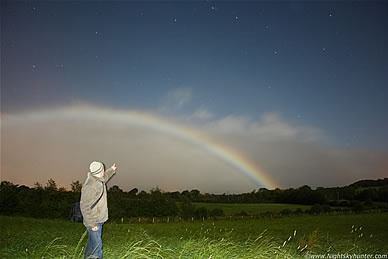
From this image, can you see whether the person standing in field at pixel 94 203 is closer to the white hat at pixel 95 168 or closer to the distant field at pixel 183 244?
the white hat at pixel 95 168

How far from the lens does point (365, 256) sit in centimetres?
816

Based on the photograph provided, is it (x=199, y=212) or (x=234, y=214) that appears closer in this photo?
(x=199, y=212)

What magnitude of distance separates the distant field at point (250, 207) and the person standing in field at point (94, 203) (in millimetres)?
29816

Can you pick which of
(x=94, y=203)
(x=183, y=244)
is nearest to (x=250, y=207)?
(x=183, y=244)

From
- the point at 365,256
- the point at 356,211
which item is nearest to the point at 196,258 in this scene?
the point at 365,256

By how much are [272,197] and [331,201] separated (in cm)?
772

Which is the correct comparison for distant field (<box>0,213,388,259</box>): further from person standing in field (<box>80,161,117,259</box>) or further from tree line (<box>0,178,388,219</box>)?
tree line (<box>0,178,388,219</box>)

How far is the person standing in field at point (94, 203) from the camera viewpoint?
6473 mm

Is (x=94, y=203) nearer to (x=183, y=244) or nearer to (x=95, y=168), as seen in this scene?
(x=95, y=168)

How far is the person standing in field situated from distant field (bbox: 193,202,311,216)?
2982cm

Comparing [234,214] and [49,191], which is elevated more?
[49,191]

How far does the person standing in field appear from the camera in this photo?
647 centimetres

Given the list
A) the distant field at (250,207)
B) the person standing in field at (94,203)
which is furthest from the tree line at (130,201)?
the person standing in field at (94,203)

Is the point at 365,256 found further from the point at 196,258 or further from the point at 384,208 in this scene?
the point at 384,208
